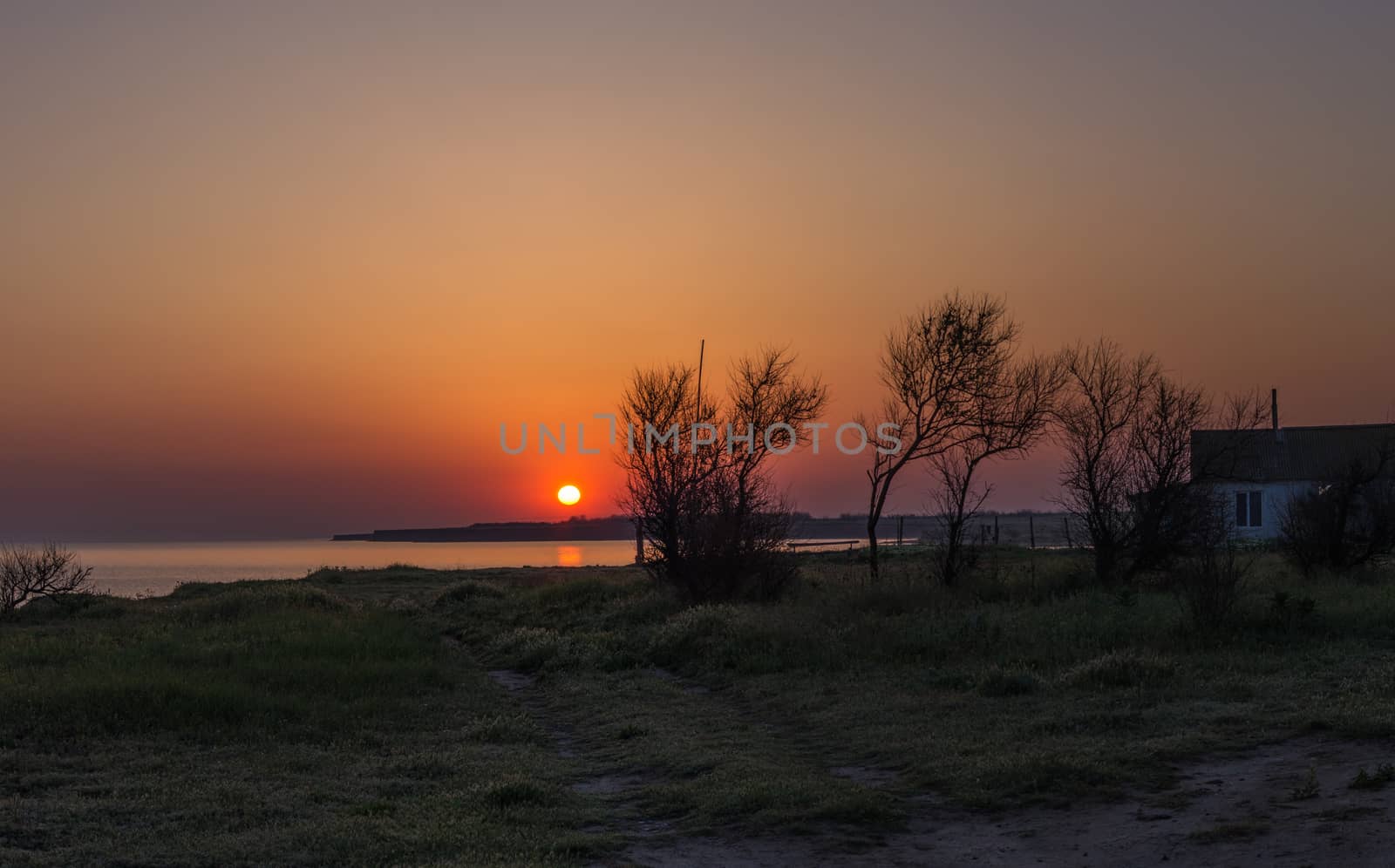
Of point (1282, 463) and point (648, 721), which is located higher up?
point (1282, 463)

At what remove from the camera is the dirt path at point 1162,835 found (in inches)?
282

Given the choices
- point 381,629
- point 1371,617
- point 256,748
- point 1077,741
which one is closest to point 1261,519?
point 1371,617

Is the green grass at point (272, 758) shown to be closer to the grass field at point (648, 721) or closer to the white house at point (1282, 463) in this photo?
the grass field at point (648, 721)

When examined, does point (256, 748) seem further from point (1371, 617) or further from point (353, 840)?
point (1371, 617)

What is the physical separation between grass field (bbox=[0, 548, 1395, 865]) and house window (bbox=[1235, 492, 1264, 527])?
31226mm

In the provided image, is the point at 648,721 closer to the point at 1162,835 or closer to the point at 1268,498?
the point at 1162,835

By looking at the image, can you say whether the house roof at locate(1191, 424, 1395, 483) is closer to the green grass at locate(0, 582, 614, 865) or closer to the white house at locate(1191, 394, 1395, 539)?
the white house at locate(1191, 394, 1395, 539)

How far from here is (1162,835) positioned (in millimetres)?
7715

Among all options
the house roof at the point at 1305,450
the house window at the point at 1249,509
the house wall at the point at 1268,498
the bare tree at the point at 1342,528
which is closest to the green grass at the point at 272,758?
the bare tree at the point at 1342,528

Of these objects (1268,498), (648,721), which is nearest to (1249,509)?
(1268,498)

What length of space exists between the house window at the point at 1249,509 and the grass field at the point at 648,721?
31226mm

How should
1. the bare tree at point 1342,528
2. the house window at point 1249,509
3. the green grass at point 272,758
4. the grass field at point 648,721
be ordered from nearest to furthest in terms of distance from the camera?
the green grass at point 272,758 < the grass field at point 648,721 < the bare tree at point 1342,528 < the house window at point 1249,509

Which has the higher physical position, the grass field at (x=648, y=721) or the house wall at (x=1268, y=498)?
the house wall at (x=1268, y=498)

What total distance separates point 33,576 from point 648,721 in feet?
85.4
